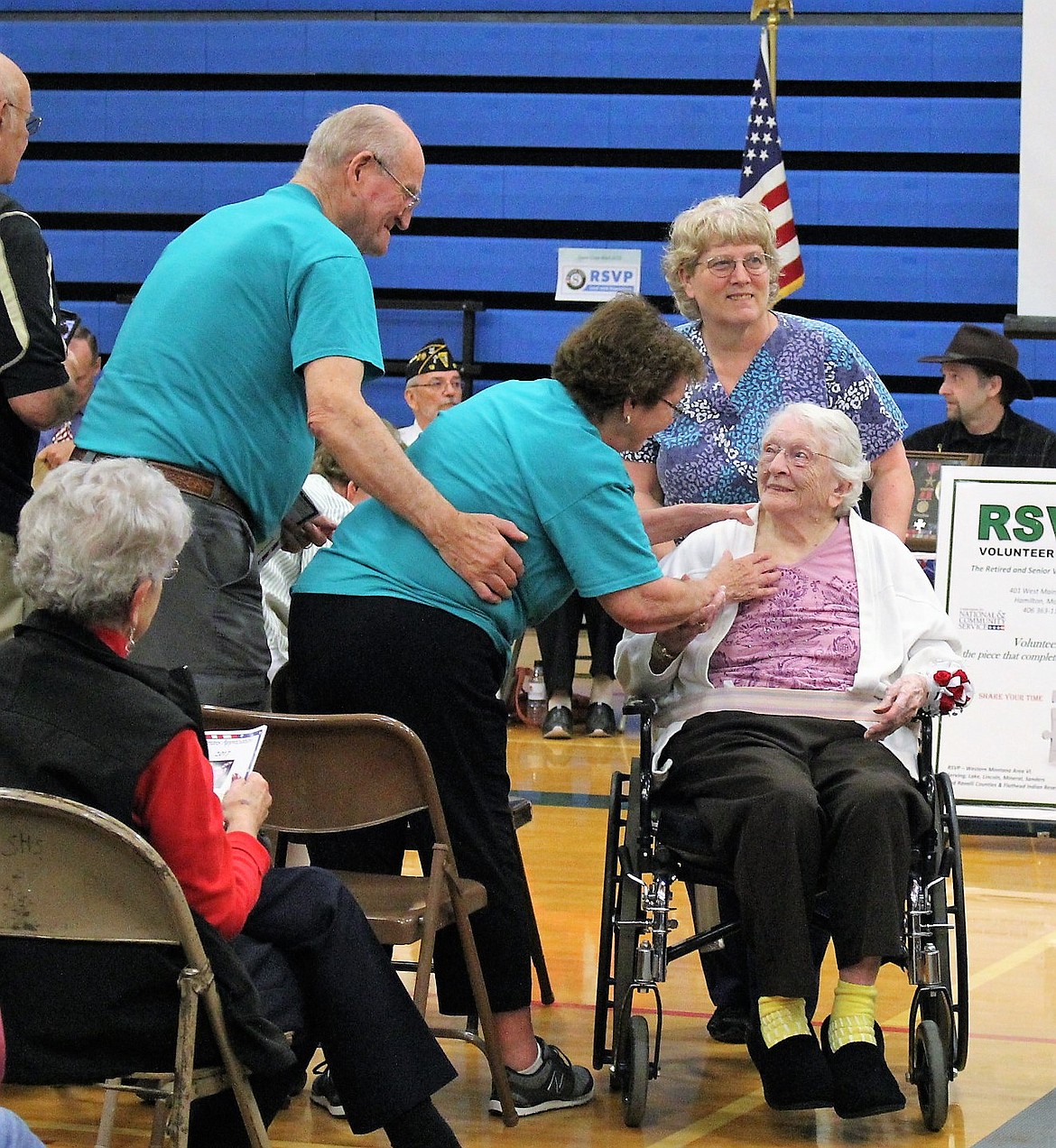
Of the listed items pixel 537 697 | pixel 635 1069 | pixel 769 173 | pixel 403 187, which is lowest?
pixel 635 1069

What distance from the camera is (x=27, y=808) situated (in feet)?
5.45

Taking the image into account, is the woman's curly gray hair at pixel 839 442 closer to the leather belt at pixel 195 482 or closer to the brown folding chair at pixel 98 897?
the leather belt at pixel 195 482

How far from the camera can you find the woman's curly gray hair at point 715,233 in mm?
3238

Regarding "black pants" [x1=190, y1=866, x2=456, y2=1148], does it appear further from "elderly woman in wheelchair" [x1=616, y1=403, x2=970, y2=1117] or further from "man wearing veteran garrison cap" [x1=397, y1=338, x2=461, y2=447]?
"man wearing veteran garrison cap" [x1=397, y1=338, x2=461, y2=447]

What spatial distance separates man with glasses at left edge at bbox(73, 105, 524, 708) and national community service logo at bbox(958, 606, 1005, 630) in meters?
2.67

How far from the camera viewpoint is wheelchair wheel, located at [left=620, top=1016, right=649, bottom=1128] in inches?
100.0

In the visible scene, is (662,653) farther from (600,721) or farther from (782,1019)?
(600,721)

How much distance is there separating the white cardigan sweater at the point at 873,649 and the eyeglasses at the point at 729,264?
57 centimetres

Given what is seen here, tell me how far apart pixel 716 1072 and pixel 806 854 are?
561 millimetres

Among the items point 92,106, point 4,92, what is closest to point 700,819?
point 4,92

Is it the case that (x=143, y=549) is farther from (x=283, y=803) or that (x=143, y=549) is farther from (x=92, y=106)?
(x=92, y=106)

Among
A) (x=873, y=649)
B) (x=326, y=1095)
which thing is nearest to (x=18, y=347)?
(x=326, y=1095)

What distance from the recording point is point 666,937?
2.70 meters

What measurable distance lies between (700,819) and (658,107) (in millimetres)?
6268
